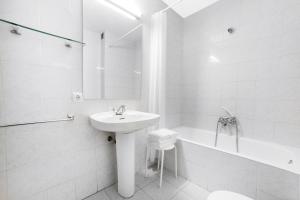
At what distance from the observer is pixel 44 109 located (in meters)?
1.02

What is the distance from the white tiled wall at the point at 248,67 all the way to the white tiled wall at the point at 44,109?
170cm

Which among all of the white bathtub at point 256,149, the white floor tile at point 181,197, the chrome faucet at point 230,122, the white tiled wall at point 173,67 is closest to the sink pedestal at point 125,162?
the white floor tile at point 181,197

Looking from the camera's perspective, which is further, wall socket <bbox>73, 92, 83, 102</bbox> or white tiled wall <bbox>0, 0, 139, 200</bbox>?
wall socket <bbox>73, 92, 83, 102</bbox>

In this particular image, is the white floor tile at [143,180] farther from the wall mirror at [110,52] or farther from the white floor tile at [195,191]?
the wall mirror at [110,52]

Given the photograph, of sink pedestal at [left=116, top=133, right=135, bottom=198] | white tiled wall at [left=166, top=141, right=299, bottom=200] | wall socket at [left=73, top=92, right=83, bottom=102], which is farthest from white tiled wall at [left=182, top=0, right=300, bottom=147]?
wall socket at [left=73, top=92, right=83, bottom=102]

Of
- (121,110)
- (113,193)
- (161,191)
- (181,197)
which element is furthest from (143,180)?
(121,110)

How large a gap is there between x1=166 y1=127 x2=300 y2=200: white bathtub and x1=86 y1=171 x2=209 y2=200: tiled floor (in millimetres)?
107

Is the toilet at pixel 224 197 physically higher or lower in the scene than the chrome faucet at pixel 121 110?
lower

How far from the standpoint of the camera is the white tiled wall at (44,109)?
2.88 ft

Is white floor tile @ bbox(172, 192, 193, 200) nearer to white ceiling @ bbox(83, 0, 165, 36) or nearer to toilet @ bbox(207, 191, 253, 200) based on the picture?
toilet @ bbox(207, 191, 253, 200)

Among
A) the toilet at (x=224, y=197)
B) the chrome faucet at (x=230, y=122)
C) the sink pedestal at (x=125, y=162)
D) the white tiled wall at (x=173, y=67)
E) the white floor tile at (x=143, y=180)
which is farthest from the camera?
the white tiled wall at (x=173, y=67)

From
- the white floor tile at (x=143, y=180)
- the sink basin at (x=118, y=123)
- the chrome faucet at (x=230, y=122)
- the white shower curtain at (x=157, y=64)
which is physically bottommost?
the white floor tile at (x=143, y=180)

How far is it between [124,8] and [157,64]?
2.45 ft

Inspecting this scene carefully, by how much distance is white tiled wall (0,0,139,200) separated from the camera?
34.5 inches
